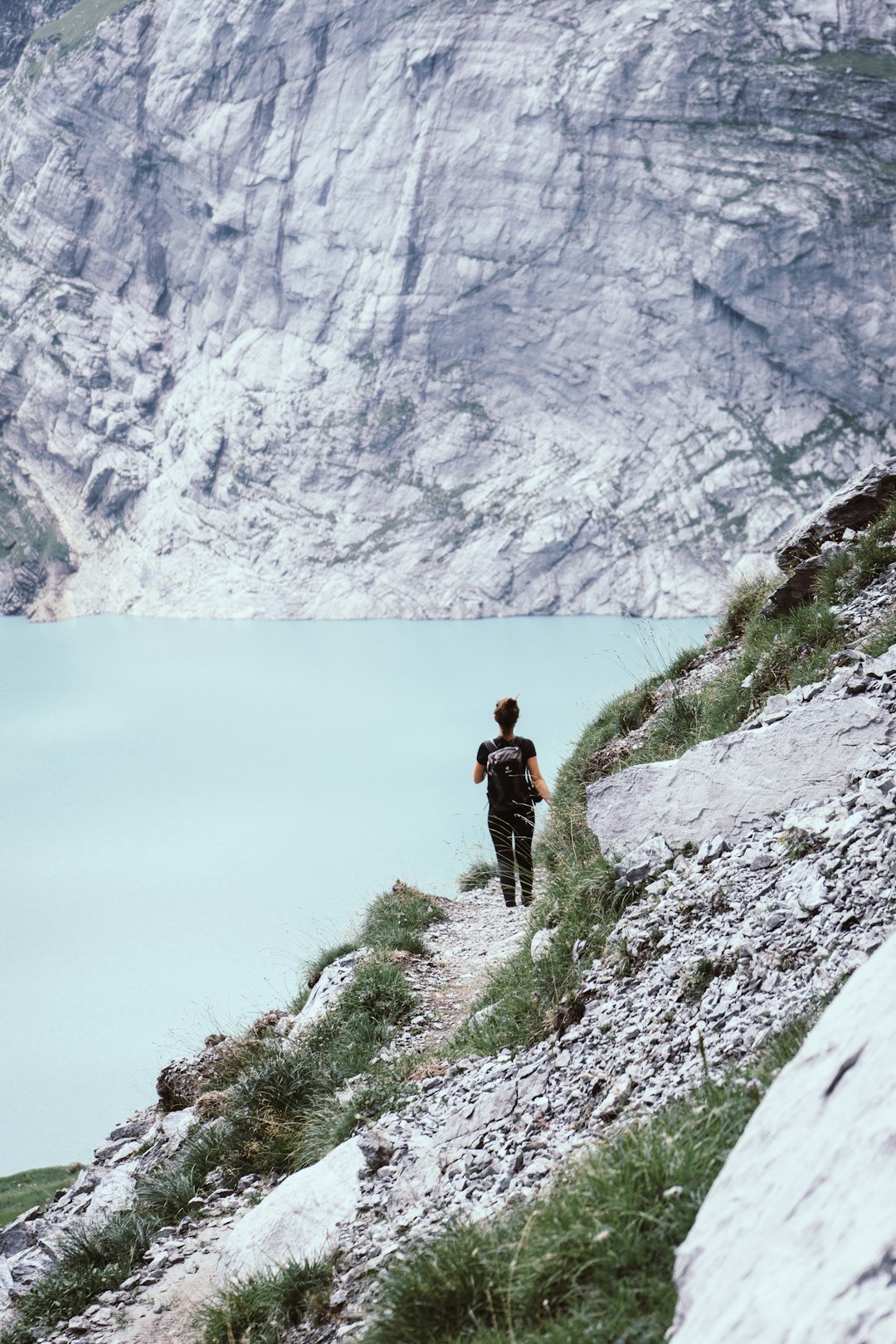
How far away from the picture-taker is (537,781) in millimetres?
8156

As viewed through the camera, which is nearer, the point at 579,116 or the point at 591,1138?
the point at 591,1138

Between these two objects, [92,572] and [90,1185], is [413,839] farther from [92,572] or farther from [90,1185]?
[92,572]

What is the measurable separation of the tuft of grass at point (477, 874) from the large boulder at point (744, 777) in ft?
15.9

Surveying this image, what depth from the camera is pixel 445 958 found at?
7867 mm

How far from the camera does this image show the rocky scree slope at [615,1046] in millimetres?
3730

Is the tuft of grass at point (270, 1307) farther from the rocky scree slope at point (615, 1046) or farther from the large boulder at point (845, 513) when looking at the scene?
the large boulder at point (845, 513)

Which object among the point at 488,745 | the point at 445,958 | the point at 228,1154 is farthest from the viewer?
the point at 488,745

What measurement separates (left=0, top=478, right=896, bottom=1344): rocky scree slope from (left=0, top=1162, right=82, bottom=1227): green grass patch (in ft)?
10.7

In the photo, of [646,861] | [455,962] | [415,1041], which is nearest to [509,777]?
[455,962]

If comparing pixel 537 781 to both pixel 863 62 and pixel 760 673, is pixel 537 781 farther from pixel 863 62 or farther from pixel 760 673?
pixel 863 62

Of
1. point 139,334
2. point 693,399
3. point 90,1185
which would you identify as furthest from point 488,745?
point 139,334

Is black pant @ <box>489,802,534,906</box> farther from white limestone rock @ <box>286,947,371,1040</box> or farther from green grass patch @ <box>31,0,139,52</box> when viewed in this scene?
green grass patch @ <box>31,0,139,52</box>

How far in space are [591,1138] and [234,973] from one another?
11480 mm

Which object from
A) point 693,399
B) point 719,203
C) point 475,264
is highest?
point 475,264
